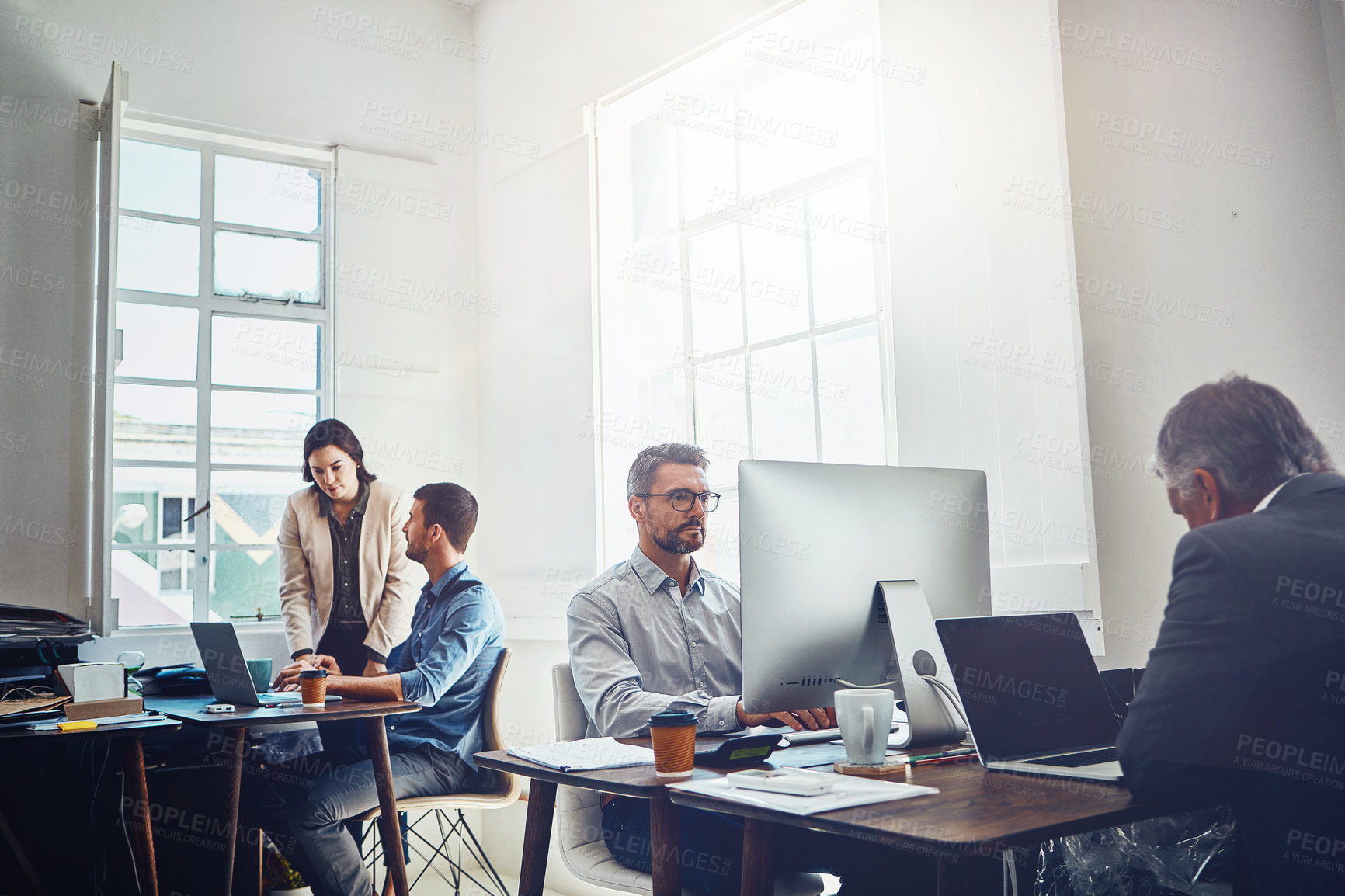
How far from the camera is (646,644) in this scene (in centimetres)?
245

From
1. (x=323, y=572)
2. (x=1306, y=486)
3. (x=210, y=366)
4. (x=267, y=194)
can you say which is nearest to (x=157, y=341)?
(x=210, y=366)

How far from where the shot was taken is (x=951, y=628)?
5.43ft

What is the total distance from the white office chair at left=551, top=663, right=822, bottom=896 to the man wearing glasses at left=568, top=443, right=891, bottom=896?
5 centimetres

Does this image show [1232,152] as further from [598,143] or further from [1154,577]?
[598,143]

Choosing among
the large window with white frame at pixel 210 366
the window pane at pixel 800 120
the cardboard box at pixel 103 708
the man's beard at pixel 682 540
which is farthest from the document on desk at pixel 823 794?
the large window with white frame at pixel 210 366

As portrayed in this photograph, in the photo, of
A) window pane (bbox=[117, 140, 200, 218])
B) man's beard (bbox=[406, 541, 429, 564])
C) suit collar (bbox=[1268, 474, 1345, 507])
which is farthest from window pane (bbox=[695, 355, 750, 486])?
window pane (bbox=[117, 140, 200, 218])

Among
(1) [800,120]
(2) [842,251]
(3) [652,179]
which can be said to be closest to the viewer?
(2) [842,251]

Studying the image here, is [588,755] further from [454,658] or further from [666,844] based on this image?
[454,658]

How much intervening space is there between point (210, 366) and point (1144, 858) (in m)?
4.16

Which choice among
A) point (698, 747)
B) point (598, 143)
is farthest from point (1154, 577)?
point (598, 143)

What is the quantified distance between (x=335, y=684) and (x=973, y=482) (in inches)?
76.6

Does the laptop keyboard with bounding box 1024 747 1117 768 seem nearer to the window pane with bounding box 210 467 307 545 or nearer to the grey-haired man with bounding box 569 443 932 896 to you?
the grey-haired man with bounding box 569 443 932 896

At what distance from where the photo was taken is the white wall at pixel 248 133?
4133mm

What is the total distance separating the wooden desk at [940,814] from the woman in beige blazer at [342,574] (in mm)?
2467
